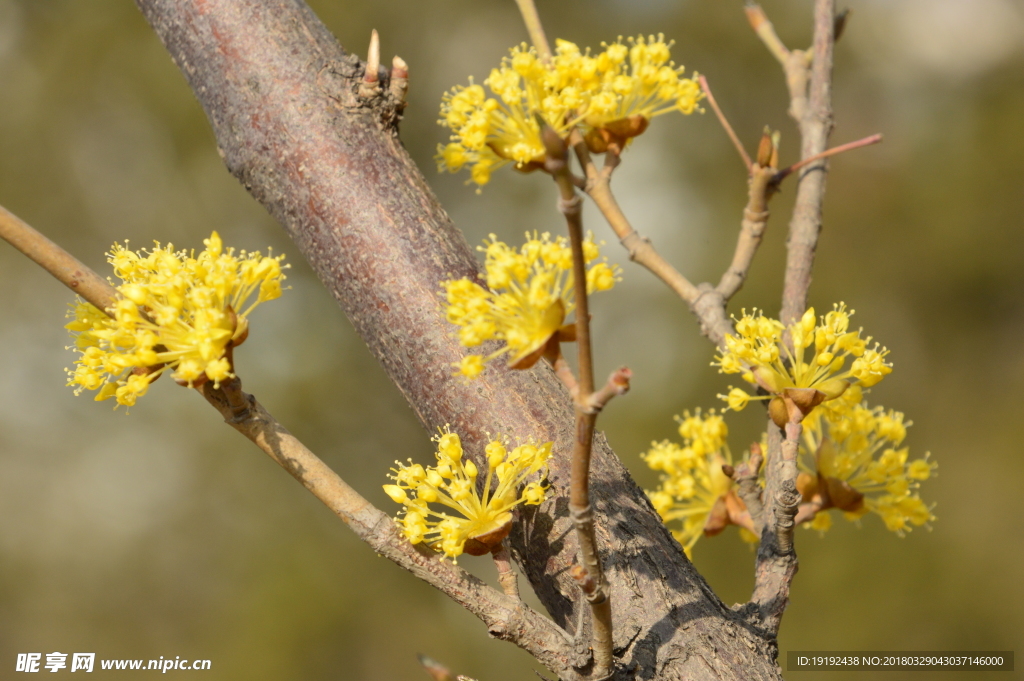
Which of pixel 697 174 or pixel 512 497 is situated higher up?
pixel 697 174

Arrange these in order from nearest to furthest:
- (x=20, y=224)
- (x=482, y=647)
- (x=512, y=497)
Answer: (x=20, y=224) < (x=512, y=497) < (x=482, y=647)

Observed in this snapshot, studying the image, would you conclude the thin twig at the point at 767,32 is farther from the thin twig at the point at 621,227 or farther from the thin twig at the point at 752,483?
the thin twig at the point at 752,483

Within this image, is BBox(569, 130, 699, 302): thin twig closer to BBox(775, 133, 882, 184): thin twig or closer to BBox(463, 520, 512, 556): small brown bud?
BBox(775, 133, 882, 184): thin twig

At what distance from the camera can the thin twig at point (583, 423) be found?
1.34 feet

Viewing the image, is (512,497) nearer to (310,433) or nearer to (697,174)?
(310,433)

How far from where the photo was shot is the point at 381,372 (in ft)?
20.3

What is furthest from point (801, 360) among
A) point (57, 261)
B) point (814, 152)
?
point (57, 261)

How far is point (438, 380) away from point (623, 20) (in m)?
6.77

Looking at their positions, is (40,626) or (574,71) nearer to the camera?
(574,71)

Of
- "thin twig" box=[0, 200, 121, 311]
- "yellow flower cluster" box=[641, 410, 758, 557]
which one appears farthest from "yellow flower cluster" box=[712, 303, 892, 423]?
"thin twig" box=[0, 200, 121, 311]

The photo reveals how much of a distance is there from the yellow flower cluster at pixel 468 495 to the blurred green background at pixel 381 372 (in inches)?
193

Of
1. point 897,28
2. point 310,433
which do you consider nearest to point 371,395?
point 310,433

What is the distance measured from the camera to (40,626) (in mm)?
5496

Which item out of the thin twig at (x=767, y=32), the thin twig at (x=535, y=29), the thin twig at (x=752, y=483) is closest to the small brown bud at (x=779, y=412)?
the thin twig at (x=752, y=483)
